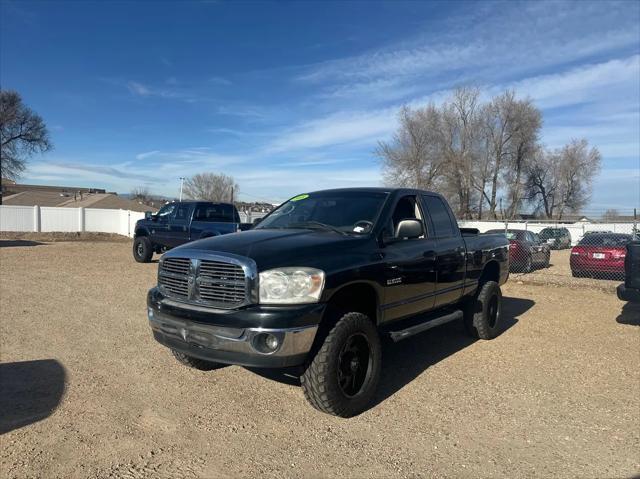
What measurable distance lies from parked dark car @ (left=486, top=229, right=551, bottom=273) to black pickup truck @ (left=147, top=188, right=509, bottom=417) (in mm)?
9748

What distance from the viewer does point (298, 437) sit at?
3.64m

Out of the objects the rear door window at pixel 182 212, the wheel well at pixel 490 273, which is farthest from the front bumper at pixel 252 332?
the rear door window at pixel 182 212

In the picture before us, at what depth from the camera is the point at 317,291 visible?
12.0ft

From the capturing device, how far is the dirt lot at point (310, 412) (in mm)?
3273

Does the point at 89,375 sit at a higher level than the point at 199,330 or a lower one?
lower

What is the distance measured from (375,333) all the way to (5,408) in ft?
10.6

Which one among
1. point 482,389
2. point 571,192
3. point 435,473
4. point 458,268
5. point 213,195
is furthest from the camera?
point 213,195

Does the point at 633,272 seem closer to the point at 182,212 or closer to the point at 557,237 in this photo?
the point at 182,212

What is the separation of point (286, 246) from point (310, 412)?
1.48 meters

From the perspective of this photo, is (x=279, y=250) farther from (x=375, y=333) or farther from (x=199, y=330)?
(x=375, y=333)

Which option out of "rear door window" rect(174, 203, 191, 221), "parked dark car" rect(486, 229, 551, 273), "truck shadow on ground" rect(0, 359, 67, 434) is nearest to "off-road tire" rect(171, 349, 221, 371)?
"truck shadow on ground" rect(0, 359, 67, 434)

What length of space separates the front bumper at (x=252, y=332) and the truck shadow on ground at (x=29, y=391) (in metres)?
1.42

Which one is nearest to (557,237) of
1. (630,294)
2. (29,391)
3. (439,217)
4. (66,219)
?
(630,294)

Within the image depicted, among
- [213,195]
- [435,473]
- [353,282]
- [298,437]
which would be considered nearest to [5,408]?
[298,437]
